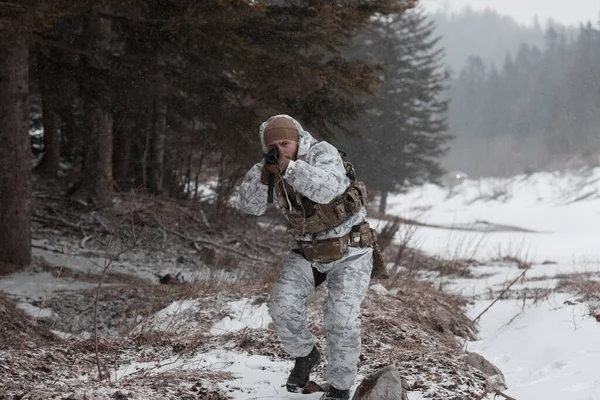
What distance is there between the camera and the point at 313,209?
11.8 feet

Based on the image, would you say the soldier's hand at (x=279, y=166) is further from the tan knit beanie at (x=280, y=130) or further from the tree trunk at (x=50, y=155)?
the tree trunk at (x=50, y=155)

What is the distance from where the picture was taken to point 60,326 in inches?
233

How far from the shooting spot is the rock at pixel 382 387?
3.34 meters

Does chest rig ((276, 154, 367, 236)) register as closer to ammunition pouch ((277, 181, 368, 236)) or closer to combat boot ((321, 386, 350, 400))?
ammunition pouch ((277, 181, 368, 236))

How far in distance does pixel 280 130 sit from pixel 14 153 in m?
5.11

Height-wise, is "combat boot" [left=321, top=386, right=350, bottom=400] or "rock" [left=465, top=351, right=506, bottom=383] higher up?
"rock" [left=465, top=351, right=506, bottom=383]

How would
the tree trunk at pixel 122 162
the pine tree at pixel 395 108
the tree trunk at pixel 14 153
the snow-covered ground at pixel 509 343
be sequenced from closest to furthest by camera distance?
the snow-covered ground at pixel 509 343, the tree trunk at pixel 14 153, the tree trunk at pixel 122 162, the pine tree at pixel 395 108

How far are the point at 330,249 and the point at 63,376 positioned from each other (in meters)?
1.84

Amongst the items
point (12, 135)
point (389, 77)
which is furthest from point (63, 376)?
point (389, 77)

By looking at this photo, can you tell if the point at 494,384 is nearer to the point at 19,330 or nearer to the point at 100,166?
the point at 19,330

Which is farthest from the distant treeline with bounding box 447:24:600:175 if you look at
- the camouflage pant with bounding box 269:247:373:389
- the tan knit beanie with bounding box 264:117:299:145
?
the tan knit beanie with bounding box 264:117:299:145

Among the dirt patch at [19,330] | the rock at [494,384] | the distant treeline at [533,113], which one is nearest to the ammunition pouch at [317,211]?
the rock at [494,384]

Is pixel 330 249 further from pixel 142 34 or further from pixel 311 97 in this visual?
pixel 142 34

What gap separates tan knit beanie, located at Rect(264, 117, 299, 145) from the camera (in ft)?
11.7
